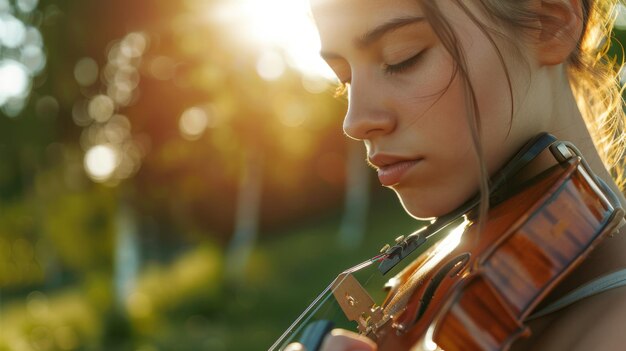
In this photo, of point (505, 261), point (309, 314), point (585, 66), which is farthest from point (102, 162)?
point (505, 261)

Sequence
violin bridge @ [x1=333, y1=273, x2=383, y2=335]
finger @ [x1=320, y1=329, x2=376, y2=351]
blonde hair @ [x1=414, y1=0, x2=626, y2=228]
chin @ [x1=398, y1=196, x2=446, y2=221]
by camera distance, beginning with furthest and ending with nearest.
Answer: violin bridge @ [x1=333, y1=273, x2=383, y2=335] < chin @ [x1=398, y1=196, x2=446, y2=221] < blonde hair @ [x1=414, y1=0, x2=626, y2=228] < finger @ [x1=320, y1=329, x2=376, y2=351]

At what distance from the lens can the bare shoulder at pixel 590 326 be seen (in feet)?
4.29

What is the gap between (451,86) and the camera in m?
1.56

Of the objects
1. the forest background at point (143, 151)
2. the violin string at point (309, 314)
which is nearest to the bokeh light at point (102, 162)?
the forest background at point (143, 151)

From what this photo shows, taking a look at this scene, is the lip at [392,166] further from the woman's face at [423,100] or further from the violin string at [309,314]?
the violin string at [309,314]

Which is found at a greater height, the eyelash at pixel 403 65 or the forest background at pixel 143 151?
the forest background at pixel 143 151

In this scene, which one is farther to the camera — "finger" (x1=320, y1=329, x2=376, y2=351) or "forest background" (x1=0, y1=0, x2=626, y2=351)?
"forest background" (x1=0, y1=0, x2=626, y2=351)

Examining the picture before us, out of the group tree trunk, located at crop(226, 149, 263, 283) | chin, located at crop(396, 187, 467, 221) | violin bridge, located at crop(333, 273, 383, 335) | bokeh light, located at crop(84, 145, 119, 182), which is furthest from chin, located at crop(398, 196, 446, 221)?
→ tree trunk, located at crop(226, 149, 263, 283)

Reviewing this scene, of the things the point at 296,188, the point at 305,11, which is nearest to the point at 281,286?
the point at 296,188

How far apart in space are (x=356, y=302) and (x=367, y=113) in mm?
463

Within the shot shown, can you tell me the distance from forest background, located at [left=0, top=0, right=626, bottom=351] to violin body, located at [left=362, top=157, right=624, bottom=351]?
670 cm

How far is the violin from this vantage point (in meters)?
1.35

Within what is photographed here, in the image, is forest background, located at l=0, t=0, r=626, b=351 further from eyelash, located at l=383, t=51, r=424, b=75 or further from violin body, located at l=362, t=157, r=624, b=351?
violin body, located at l=362, t=157, r=624, b=351

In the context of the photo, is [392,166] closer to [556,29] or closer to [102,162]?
[556,29]
